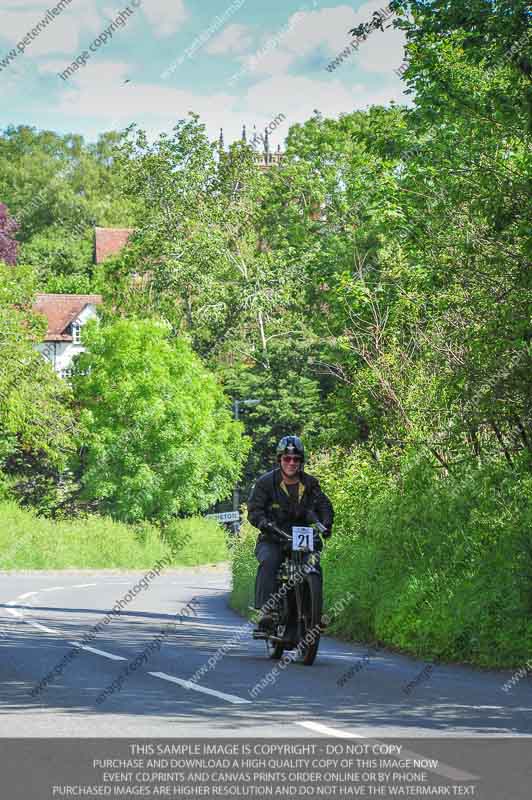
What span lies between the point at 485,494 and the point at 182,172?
4875cm

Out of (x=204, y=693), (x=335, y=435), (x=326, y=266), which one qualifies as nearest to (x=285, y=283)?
(x=326, y=266)

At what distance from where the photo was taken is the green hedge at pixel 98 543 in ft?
172

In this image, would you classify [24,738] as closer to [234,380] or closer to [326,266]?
[326,266]

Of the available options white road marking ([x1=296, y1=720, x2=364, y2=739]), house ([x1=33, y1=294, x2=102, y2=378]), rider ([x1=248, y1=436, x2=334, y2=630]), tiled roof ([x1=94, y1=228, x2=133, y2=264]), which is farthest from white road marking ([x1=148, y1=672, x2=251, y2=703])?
tiled roof ([x1=94, y1=228, x2=133, y2=264])

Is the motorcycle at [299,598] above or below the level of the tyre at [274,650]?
above

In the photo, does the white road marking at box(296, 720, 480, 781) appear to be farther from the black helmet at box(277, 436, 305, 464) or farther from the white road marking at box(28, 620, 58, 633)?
the white road marking at box(28, 620, 58, 633)

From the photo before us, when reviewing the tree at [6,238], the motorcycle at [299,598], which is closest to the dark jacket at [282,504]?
the motorcycle at [299,598]

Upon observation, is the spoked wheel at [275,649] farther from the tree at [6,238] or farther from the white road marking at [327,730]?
the tree at [6,238]

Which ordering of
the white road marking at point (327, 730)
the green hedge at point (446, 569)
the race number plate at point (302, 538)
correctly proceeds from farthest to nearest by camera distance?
1. the green hedge at point (446, 569)
2. the race number plate at point (302, 538)
3. the white road marking at point (327, 730)

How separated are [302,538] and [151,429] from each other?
174 ft

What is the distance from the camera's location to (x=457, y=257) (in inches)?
680

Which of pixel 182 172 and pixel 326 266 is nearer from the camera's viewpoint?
pixel 326 266

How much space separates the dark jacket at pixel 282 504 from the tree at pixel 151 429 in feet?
167

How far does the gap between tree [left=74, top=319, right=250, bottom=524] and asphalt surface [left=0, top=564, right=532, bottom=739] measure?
4587 centimetres
